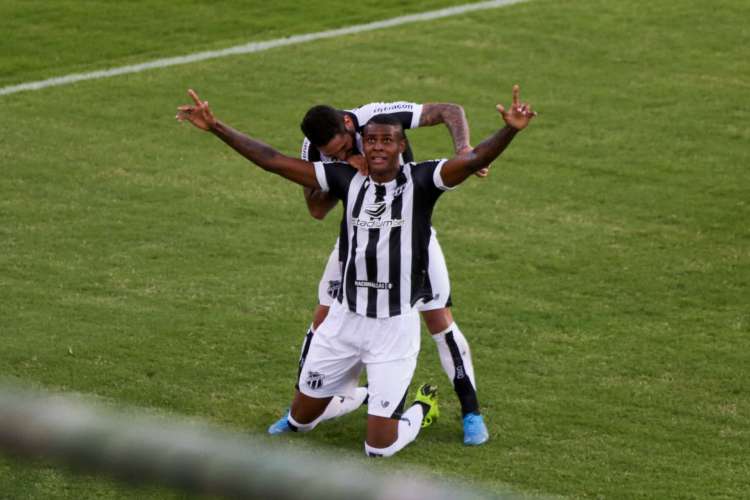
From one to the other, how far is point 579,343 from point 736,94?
7.70m

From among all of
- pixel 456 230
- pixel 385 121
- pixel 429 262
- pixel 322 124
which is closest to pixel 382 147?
pixel 385 121

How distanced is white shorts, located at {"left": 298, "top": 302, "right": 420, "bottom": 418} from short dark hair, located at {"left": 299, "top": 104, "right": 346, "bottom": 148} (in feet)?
2.97

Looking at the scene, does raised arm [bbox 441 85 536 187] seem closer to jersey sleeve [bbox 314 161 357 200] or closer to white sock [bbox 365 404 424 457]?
jersey sleeve [bbox 314 161 357 200]

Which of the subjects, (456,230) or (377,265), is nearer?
(377,265)

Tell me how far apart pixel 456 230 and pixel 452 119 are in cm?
433

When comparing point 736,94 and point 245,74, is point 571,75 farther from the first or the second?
point 245,74

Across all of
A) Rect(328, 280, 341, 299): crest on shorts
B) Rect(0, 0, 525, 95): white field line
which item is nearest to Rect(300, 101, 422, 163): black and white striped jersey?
Rect(328, 280, 341, 299): crest on shorts

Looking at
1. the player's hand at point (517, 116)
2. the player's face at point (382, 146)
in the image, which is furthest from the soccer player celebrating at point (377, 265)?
the player's hand at point (517, 116)

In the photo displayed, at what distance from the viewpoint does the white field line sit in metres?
15.9

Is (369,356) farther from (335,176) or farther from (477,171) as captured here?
(477,171)

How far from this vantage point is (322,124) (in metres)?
6.84

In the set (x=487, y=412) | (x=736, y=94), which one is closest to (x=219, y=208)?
(x=487, y=412)

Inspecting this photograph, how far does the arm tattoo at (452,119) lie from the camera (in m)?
6.95

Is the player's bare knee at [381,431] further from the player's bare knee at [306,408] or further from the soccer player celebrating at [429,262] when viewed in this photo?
the soccer player celebrating at [429,262]
